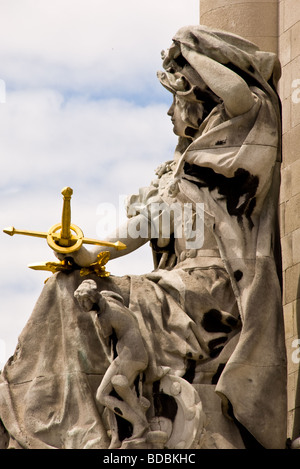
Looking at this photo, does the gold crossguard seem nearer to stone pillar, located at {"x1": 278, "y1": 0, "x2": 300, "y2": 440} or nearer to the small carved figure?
the small carved figure

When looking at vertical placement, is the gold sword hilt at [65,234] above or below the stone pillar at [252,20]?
below

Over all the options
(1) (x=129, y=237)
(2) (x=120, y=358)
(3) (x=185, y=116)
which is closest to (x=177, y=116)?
(3) (x=185, y=116)

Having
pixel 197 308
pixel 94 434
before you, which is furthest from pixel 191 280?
pixel 94 434

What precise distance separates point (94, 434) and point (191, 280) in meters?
1.25

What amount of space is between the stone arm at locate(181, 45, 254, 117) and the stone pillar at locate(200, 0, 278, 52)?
1415 mm

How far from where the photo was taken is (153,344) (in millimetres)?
14141

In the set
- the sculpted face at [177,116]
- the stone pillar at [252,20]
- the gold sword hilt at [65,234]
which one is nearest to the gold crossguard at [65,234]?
the gold sword hilt at [65,234]

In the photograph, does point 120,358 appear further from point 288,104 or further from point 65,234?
point 288,104

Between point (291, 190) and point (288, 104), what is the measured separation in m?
0.66

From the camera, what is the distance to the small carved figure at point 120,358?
13.8 metres

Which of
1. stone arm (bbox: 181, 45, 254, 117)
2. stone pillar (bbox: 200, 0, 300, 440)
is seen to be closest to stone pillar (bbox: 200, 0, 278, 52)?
stone pillar (bbox: 200, 0, 300, 440)

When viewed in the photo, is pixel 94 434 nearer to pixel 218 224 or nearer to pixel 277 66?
pixel 218 224

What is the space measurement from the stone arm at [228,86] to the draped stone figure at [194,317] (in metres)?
0.01

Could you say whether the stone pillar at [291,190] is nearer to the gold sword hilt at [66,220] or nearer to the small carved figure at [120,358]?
the small carved figure at [120,358]
